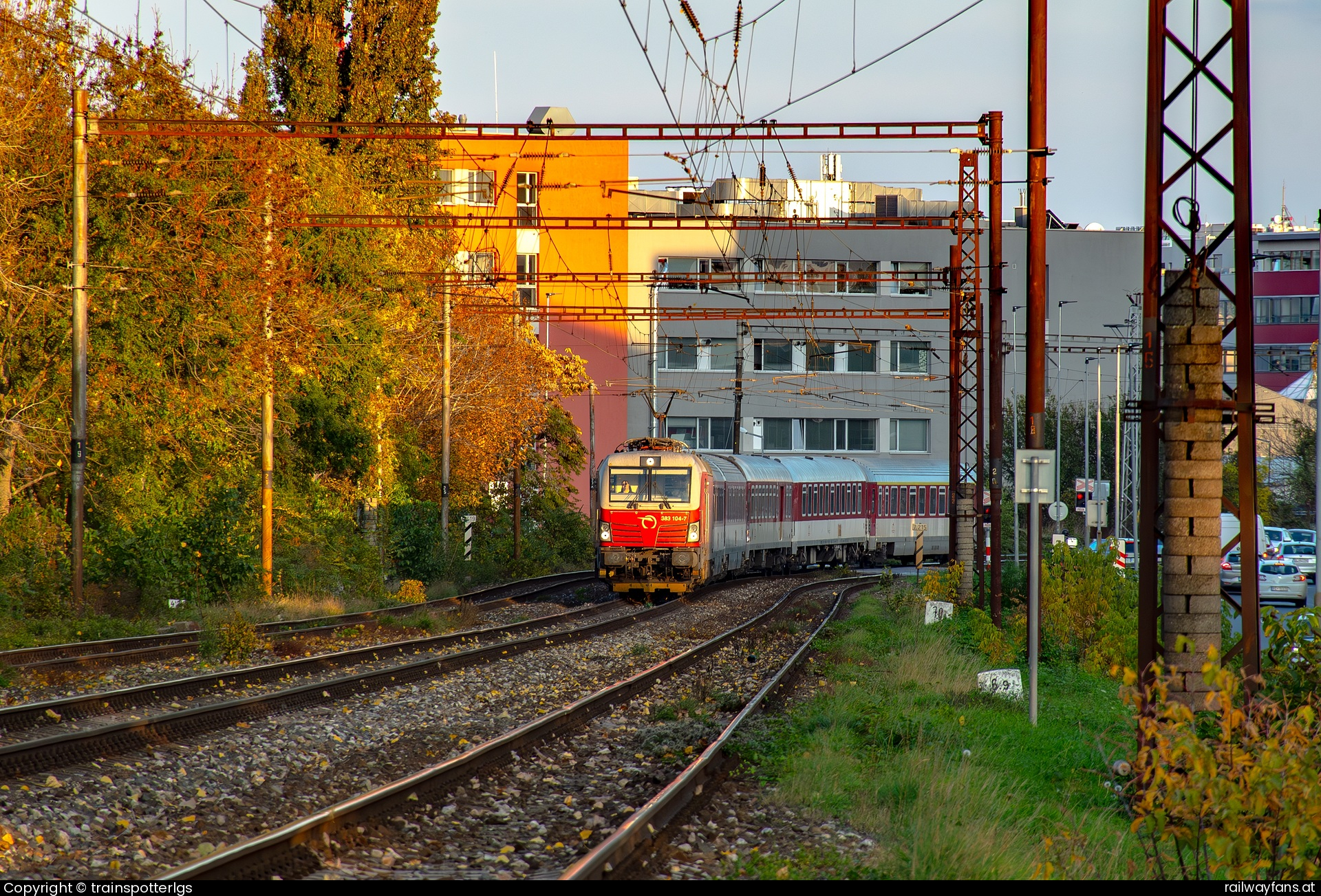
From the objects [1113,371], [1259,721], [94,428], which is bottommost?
[1259,721]

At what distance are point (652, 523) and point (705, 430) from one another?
3347cm

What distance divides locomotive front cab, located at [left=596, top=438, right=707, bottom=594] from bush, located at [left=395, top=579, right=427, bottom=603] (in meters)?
3.91

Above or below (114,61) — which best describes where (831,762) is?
below

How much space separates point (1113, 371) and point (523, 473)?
41.0 metres

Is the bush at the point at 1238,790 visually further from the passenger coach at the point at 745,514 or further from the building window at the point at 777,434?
the building window at the point at 777,434

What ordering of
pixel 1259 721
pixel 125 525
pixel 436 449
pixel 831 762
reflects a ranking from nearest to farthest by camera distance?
pixel 1259 721
pixel 831 762
pixel 125 525
pixel 436 449

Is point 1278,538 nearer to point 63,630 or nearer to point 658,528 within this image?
point 658,528

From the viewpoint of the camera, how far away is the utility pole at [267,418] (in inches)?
908

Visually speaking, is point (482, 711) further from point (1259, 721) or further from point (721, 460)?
point (721, 460)

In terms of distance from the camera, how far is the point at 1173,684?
9008mm

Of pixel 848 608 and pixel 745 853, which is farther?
pixel 848 608

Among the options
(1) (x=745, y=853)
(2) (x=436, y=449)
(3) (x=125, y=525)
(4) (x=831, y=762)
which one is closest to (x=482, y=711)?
(4) (x=831, y=762)

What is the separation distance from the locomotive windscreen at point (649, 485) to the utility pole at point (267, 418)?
743 centimetres

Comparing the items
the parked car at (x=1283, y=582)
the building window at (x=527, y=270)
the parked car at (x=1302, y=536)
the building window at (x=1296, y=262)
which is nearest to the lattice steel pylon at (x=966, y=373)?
the parked car at (x=1283, y=582)
